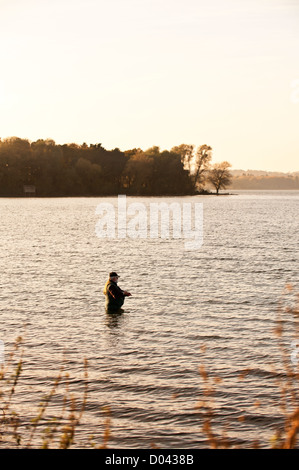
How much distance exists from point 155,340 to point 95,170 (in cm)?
16428

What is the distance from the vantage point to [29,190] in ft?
584

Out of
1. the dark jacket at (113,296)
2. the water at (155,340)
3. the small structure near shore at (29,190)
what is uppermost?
the small structure near shore at (29,190)

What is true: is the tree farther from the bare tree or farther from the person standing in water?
the person standing in water

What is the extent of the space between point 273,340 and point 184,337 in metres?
3.24

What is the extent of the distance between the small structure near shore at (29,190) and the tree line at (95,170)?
0.85 meters

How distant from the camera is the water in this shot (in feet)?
41.8

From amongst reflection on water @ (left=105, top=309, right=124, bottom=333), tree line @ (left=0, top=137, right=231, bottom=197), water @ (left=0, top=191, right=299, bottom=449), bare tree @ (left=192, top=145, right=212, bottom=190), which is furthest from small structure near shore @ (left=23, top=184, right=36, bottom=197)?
reflection on water @ (left=105, top=309, right=124, bottom=333)

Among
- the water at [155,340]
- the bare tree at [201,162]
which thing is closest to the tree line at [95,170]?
the bare tree at [201,162]

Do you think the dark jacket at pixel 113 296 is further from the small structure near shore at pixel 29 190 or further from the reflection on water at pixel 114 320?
the small structure near shore at pixel 29 190

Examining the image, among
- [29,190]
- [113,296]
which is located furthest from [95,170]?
[113,296]

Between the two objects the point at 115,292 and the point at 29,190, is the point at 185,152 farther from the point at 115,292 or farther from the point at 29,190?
the point at 115,292

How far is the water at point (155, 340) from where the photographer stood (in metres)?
12.7
